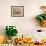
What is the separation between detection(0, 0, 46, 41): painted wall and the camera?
355 cm

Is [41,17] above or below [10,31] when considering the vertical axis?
above

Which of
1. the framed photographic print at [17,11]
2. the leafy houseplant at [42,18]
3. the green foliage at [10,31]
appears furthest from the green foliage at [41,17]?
the green foliage at [10,31]

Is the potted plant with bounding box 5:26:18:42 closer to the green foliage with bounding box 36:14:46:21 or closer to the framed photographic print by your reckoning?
the framed photographic print

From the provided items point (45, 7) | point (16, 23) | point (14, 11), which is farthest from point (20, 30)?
point (45, 7)

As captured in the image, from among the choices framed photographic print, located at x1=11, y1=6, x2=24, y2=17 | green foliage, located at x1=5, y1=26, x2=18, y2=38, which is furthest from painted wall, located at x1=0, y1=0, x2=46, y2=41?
green foliage, located at x1=5, y1=26, x2=18, y2=38

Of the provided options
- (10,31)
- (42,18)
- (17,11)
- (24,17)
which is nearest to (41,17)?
(42,18)

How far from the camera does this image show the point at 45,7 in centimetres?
355

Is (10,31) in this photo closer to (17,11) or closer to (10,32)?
(10,32)

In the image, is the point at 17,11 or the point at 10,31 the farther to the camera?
the point at 17,11

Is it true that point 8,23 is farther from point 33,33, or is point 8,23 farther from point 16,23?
point 33,33

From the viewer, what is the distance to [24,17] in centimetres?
355

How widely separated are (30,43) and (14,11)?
77 centimetres

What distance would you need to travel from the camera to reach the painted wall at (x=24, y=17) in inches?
140

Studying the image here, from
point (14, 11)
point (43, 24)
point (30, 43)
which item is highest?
point (14, 11)
